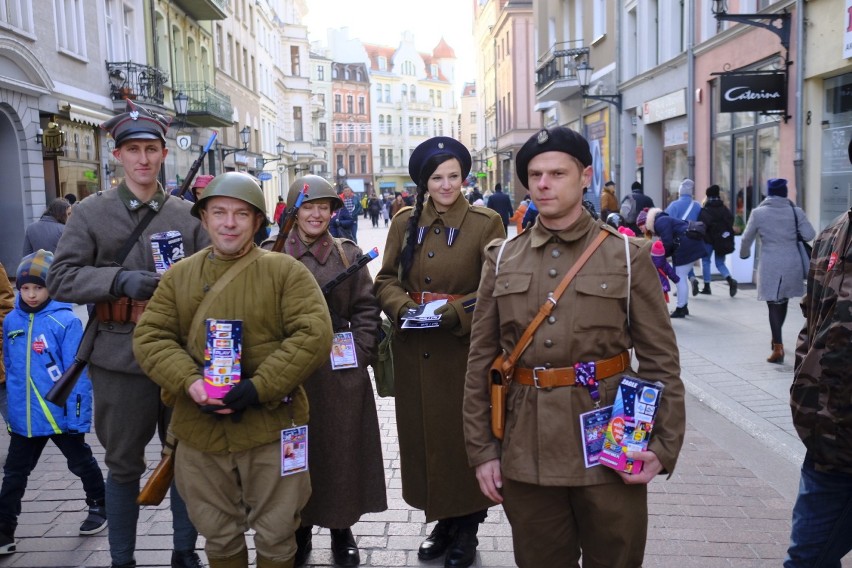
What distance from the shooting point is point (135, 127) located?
145 inches

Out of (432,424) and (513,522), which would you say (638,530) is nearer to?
(513,522)

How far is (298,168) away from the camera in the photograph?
65125 millimetres

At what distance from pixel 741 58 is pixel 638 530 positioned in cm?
1427

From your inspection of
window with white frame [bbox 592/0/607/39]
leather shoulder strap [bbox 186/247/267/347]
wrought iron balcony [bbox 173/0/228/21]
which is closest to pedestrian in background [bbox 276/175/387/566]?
leather shoulder strap [bbox 186/247/267/347]

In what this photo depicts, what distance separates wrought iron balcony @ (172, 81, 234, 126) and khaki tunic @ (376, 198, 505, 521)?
75.4 feet

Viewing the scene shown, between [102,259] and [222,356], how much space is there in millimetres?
955

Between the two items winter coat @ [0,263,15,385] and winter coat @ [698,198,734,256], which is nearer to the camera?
winter coat @ [0,263,15,385]

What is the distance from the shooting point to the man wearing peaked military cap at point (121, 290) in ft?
11.7

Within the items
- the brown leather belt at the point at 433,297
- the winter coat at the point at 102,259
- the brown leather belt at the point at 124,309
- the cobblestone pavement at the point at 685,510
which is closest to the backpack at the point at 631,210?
the cobblestone pavement at the point at 685,510

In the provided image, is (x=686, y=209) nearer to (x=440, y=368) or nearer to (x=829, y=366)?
(x=440, y=368)

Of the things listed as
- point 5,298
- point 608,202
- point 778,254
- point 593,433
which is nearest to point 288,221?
point 593,433

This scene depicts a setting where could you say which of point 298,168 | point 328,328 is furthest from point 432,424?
point 298,168

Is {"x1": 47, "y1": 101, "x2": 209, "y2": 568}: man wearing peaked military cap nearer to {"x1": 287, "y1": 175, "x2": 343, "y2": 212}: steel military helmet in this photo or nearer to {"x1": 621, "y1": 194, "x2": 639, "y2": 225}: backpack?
{"x1": 287, "y1": 175, "x2": 343, "y2": 212}: steel military helmet

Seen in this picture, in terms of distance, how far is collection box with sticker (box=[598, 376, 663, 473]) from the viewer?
2.58 metres
